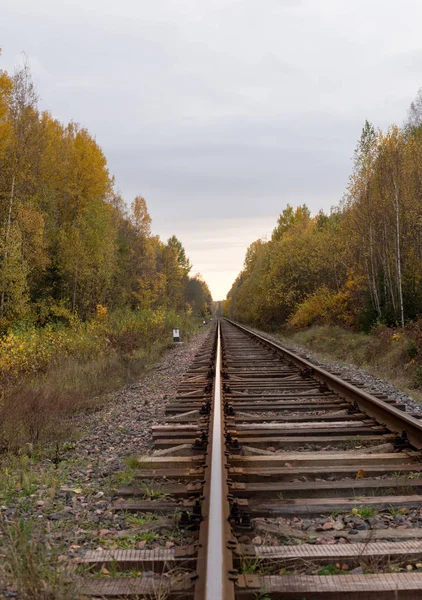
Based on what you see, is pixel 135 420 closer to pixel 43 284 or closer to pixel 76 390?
pixel 76 390

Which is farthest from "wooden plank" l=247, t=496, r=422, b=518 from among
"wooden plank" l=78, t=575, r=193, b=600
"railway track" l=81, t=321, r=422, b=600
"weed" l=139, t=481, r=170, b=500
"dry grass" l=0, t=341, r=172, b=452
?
"dry grass" l=0, t=341, r=172, b=452

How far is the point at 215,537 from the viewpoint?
2.56 m

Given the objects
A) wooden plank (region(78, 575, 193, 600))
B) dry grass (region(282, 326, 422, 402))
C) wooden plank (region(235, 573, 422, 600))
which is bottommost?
dry grass (region(282, 326, 422, 402))

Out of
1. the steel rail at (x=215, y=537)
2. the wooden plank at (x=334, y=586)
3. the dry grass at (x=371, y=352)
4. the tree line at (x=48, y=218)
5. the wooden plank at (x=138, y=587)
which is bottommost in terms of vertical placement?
the dry grass at (x=371, y=352)

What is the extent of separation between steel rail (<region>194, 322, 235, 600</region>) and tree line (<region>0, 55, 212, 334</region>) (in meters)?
16.7

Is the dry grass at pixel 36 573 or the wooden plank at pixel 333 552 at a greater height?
the dry grass at pixel 36 573

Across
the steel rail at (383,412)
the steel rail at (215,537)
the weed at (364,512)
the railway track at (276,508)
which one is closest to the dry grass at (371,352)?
the steel rail at (383,412)

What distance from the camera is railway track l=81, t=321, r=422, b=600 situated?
2.27 m

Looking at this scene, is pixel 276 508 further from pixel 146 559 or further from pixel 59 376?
pixel 59 376

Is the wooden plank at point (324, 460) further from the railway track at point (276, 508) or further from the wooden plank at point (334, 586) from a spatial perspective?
the wooden plank at point (334, 586)

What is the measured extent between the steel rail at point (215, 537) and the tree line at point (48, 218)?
1667 centimetres

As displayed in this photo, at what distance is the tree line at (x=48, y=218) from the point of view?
65.0 feet

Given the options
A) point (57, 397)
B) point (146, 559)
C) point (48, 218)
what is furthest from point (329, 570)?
point (48, 218)

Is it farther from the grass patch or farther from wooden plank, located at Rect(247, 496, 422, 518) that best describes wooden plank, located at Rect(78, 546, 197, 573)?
the grass patch
